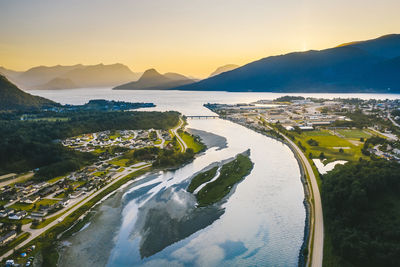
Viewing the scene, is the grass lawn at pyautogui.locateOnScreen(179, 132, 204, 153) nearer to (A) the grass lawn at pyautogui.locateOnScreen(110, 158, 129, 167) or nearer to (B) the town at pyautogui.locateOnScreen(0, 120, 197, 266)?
(B) the town at pyautogui.locateOnScreen(0, 120, 197, 266)

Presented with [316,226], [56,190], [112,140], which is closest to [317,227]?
[316,226]

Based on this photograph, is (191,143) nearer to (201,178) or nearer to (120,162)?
(120,162)

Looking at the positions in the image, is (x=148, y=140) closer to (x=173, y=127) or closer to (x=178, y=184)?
(x=173, y=127)

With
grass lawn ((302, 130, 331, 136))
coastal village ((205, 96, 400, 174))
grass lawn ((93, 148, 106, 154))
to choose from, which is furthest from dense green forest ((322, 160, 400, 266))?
grass lawn ((93, 148, 106, 154))

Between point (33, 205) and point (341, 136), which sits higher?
point (341, 136)

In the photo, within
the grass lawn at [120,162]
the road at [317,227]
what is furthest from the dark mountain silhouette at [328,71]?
the grass lawn at [120,162]

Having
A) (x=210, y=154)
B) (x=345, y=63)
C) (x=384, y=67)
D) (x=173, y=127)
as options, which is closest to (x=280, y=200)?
(x=210, y=154)

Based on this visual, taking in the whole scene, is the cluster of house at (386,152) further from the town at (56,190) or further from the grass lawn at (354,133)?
the town at (56,190)
